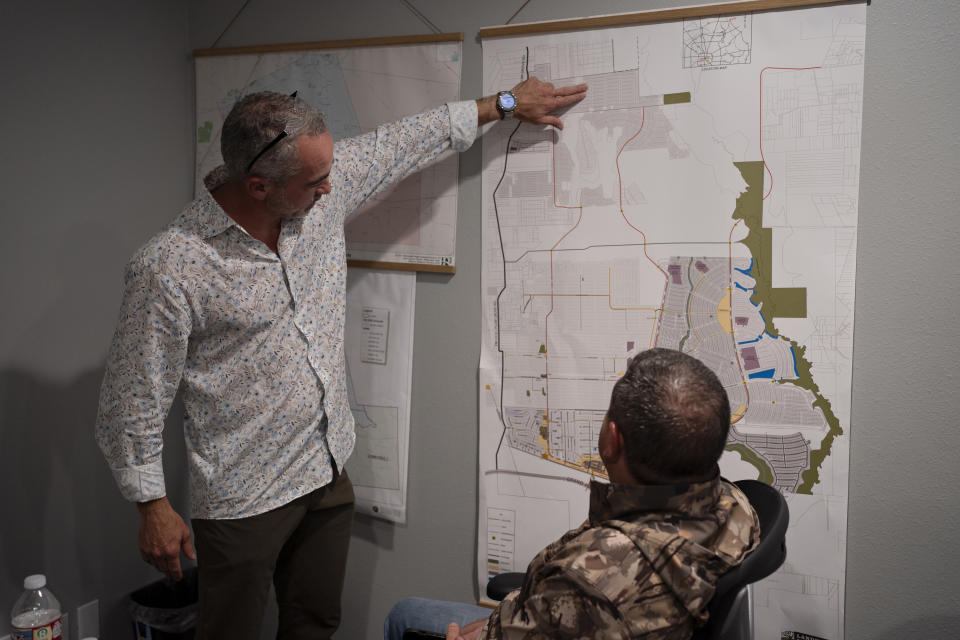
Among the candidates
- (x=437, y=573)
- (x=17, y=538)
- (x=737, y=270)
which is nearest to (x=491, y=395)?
(x=437, y=573)

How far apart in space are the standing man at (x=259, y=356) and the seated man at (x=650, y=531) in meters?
0.81

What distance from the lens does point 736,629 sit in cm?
98

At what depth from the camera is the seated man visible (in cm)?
96

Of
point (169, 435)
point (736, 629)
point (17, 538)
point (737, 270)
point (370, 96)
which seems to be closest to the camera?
point (736, 629)

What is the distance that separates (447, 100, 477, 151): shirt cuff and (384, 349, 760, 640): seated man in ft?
3.23

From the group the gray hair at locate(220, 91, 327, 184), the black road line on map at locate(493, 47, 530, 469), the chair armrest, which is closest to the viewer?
the chair armrest

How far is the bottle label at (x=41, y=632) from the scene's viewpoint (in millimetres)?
1829

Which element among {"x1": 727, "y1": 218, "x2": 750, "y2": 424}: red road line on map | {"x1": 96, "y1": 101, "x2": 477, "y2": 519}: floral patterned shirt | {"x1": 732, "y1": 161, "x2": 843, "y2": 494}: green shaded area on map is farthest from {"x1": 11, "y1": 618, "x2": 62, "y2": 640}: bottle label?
{"x1": 732, "y1": 161, "x2": 843, "y2": 494}: green shaded area on map

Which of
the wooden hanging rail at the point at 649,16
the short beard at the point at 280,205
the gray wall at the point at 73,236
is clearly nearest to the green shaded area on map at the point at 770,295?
the wooden hanging rail at the point at 649,16

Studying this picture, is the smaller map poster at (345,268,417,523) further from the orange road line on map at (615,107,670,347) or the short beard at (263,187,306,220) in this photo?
the orange road line on map at (615,107,670,347)

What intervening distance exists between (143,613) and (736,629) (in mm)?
1891

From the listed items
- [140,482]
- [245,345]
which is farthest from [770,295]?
[140,482]

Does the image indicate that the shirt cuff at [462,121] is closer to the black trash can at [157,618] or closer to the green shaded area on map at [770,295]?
the green shaded area on map at [770,295]

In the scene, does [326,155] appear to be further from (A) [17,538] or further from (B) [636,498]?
(A) [17,538]
